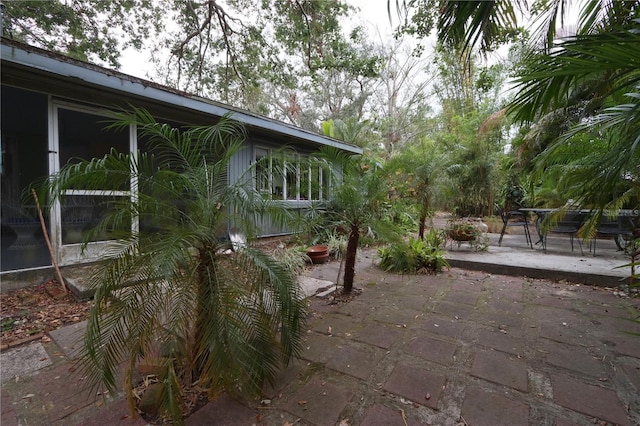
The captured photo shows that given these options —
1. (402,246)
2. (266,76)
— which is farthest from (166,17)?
(402,246)

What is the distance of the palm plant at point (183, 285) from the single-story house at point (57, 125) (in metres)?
1.09

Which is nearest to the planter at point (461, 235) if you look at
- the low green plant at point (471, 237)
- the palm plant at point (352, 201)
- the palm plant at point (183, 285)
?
the low green plant at point (471, 237)

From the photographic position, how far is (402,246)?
3.62 meters

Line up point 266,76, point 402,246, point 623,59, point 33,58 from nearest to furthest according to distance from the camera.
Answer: point 623,59 → point 33,58 → point 402,246 → point 266,76

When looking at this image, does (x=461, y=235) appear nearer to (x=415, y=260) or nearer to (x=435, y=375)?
(x=415, y=260)

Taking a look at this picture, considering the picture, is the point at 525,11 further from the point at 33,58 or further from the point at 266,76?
the point at 266,76

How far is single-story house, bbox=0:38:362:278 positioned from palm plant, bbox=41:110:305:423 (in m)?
1.09

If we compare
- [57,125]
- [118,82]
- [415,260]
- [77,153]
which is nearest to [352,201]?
[415,260]

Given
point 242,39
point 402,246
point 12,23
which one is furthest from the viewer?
point 242,39

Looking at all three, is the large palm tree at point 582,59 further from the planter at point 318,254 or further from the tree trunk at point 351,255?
the planter at point 318,254

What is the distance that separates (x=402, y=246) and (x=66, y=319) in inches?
144

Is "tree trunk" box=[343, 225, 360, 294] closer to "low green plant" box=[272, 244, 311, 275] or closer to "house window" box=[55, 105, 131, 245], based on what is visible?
"low green plant" box=[272, 244, 311, 275]

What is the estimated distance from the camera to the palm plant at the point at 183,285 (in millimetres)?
1398

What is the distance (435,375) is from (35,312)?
379 centimetres
